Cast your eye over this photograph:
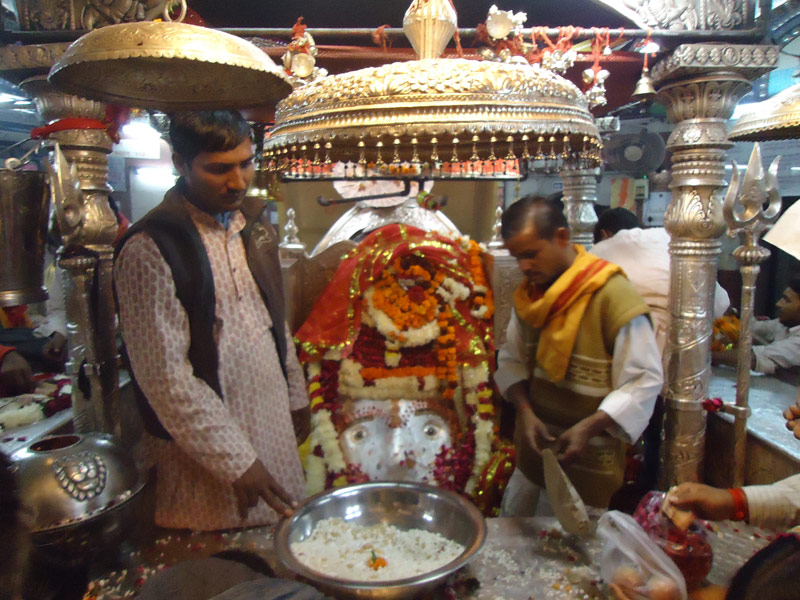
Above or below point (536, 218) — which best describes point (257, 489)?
below

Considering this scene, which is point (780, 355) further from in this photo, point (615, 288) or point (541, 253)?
→ point (541, 253)

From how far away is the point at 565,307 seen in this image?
2.10 metres

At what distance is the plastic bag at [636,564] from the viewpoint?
4.53 feet

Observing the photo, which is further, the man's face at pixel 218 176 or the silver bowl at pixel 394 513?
the man's face at pixel 218 176

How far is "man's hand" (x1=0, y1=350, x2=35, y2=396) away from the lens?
9.68ft

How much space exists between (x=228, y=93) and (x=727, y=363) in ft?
13.6

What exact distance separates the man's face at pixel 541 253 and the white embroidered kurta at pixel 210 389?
97cm

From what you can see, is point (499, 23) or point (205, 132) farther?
point (205, 132)

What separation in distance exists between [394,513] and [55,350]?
2.80m

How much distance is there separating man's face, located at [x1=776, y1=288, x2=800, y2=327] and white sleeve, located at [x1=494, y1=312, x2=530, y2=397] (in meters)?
2.75

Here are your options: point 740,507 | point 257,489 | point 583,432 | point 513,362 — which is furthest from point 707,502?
point 257,489

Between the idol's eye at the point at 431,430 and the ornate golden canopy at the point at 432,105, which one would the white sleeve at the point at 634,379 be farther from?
the idol's eye at the point at 431,430

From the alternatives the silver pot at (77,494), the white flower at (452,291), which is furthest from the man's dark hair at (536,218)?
the white flower at (452,291)

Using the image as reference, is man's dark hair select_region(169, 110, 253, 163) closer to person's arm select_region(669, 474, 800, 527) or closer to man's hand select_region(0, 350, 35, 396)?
person's arm select_region(669, 474, 800, 527)
